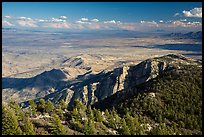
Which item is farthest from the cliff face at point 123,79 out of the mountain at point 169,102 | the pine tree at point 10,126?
the pine tree at point 10,126

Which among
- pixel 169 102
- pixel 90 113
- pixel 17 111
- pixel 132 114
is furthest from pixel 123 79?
pixel 17 111

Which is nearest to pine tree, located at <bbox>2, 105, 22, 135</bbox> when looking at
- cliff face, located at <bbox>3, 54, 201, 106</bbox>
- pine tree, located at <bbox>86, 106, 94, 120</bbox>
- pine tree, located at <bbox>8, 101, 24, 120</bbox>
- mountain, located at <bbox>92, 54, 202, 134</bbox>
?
pine tree, located at <bbox>8, 101, 24, 120</bbox>

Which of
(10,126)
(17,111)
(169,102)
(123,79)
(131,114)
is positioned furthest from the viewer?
(123,79)

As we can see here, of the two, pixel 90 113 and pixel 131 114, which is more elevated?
pixel 90 113

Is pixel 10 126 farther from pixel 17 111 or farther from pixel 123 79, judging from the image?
pixel 123 79

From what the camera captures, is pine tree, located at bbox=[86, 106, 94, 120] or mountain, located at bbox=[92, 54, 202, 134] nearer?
pine tree, located at bbox=[86, 106, 94, 120]

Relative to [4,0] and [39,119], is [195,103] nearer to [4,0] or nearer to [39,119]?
[39,119]

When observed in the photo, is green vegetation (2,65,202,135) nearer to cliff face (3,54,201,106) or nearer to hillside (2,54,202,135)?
hillside (2,54,202,135)

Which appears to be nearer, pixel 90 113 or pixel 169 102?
pixel 90 113

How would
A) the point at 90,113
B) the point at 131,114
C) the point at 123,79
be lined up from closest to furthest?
the point at 90,113
the point at 131,114
the point at 123,79
